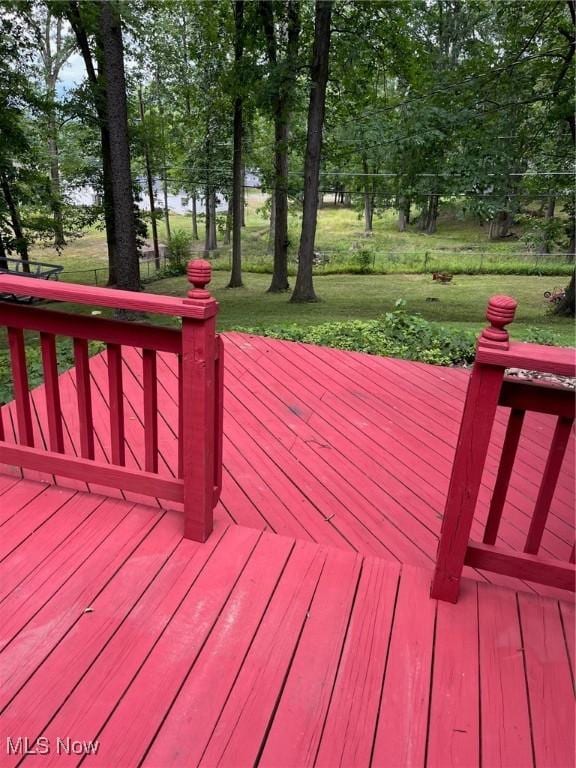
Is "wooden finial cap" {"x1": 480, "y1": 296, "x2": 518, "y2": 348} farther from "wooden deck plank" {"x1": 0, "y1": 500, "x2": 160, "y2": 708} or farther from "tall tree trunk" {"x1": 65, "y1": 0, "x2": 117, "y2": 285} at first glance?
"tall tree trunk" {"x1": 65, "y1": 0, "x2": 117, "y2": 285}

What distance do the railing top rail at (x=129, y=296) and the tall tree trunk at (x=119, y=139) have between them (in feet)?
21.0

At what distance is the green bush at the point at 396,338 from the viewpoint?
5.29 m

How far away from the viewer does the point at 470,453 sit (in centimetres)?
161

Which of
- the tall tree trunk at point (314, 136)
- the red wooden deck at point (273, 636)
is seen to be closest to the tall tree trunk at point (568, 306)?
the tall tree trunk at point (314, 136)

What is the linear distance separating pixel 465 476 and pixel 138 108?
2298 centimetres

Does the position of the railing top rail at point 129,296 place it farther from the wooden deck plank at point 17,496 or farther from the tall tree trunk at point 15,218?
the tall tree trunk at point 15,218

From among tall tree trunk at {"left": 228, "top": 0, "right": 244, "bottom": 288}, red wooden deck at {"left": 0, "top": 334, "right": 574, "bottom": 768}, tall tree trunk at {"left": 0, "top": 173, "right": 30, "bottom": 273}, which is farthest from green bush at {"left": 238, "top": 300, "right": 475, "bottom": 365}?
tall tree trunk at {"left": 0, "top": 173, "right": 30, "bottom": 273}

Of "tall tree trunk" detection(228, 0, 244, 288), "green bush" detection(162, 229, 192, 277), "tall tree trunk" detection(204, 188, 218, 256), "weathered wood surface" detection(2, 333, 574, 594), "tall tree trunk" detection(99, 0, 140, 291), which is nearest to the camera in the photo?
"weathered wood surface" detection(2, 333, 574, 594)

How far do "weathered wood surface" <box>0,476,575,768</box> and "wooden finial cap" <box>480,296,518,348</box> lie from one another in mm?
932

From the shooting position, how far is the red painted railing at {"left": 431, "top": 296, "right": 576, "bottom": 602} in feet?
4.74

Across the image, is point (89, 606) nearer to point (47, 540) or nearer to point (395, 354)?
A: point (47, 540)

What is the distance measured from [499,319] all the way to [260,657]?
120 cm

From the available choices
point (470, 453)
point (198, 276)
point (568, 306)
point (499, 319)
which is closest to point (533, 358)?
point (499, 319)

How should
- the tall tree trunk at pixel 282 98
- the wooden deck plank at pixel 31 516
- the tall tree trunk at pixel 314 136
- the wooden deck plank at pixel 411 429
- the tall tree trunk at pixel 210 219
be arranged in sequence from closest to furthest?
the wooden deck plank at pixel 31 516
the wooden deck plank at pixel 411 429
the tall tree trunk at pixel 314 136
the tall tree trunk at pixel 282 98
the tall tree trunk at pixel 210 219
